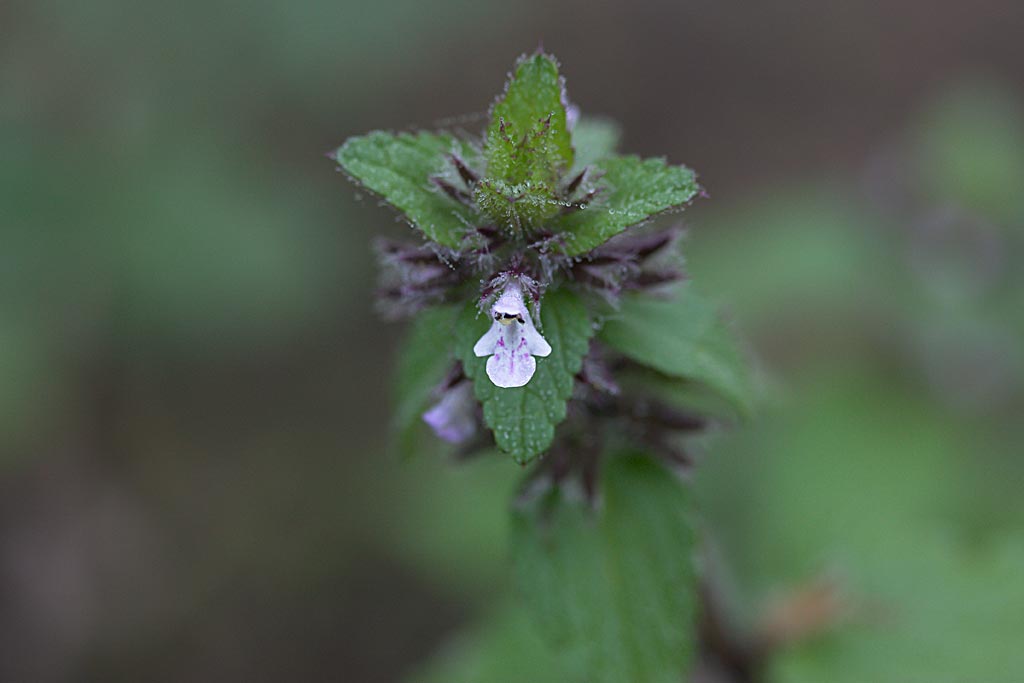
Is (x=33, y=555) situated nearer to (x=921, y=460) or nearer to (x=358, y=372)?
(x=358, y=372)

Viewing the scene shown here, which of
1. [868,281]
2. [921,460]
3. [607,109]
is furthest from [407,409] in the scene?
[607,109]

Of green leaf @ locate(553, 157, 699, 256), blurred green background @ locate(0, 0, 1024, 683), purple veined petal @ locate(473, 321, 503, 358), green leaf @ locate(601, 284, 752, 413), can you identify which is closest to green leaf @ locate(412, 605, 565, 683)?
green leaf @ locate(601, 284, 752, 413)

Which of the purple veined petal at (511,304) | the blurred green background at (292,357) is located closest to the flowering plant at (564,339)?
the purple veined petal at (511,304)

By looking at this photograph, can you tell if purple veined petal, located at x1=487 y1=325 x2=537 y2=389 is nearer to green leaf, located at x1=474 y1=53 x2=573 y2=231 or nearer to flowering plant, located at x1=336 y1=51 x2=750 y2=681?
flowering plant, located at x1=336 y1=51 x2=750 y2=681

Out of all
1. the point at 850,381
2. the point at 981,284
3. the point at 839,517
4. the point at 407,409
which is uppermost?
the point at 981,284

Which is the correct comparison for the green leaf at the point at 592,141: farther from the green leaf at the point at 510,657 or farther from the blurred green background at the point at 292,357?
the blurred green background at the point at 292,357

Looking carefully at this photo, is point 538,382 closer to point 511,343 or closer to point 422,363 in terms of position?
point 511,343
